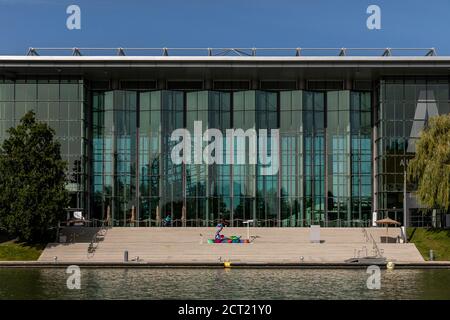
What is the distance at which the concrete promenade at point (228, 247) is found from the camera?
57406 millimetres

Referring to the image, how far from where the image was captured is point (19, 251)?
6003 centimetres

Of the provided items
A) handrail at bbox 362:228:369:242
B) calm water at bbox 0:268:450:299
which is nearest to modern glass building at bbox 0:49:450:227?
handrail at bbox 362:228:369:242

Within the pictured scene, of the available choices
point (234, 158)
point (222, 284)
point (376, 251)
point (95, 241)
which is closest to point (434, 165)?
A: point (376, 251)

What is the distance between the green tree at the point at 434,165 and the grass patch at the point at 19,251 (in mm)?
31772

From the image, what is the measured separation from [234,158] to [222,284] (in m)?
37.5

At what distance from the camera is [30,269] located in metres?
52.5

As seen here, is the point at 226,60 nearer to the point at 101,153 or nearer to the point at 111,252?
the point at 101,153

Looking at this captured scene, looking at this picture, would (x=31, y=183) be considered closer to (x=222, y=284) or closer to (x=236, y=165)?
(x=236, y=165)

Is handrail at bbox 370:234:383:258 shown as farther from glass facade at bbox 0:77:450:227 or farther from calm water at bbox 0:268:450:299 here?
glass facade at bbox 0:77:450:227

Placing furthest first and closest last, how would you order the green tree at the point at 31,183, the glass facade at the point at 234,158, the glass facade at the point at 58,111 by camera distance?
the glass facade at the point at 234,158 < the glass facade at the point at 58,111 < the green tree at the point at 31,183

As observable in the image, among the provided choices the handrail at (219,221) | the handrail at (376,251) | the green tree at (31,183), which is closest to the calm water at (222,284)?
the handrail at (376,251)

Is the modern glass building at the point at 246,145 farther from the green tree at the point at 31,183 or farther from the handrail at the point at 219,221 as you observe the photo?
the green tree at the point at 31,183
